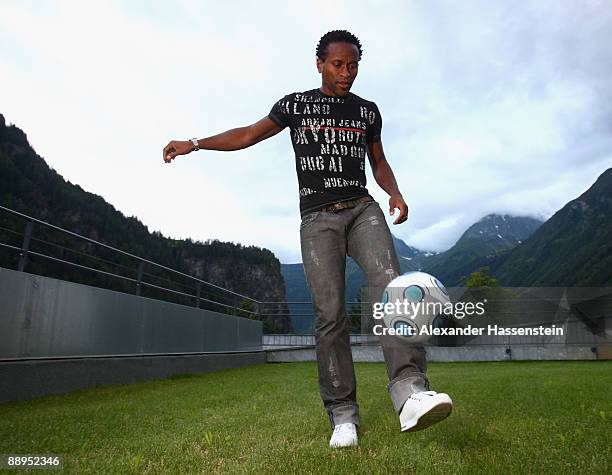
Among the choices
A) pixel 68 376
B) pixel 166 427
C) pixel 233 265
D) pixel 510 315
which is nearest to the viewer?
pixel 166 427

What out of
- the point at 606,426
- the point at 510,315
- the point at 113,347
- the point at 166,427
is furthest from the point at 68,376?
the point at 510,315

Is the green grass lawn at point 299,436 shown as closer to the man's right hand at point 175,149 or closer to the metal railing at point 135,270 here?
the man's right hand at point 175,149

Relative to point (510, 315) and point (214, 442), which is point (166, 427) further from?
point (510, 315)

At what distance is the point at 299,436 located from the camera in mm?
2863

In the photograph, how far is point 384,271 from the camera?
2623 mm

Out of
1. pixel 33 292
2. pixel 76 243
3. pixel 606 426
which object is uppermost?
pixel 76 243

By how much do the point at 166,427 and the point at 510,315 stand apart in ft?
61.0

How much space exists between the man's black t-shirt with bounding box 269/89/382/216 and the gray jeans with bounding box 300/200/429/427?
12 centimetres

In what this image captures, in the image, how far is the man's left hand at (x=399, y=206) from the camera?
9.29 ft

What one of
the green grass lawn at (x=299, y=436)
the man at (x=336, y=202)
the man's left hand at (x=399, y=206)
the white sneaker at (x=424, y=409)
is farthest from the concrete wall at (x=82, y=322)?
the white sneaker at (x=424, y=409)

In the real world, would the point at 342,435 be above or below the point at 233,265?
below

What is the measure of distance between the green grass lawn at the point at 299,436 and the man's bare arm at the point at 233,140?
176 centimetres

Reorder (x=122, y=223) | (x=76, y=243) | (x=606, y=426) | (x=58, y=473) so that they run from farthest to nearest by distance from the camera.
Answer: (x=122, y=223) < (x=76, y=243) < (x=606, y=426) < (x=58, y=473)

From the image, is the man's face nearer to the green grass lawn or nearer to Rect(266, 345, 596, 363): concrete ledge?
the green grass lawn
